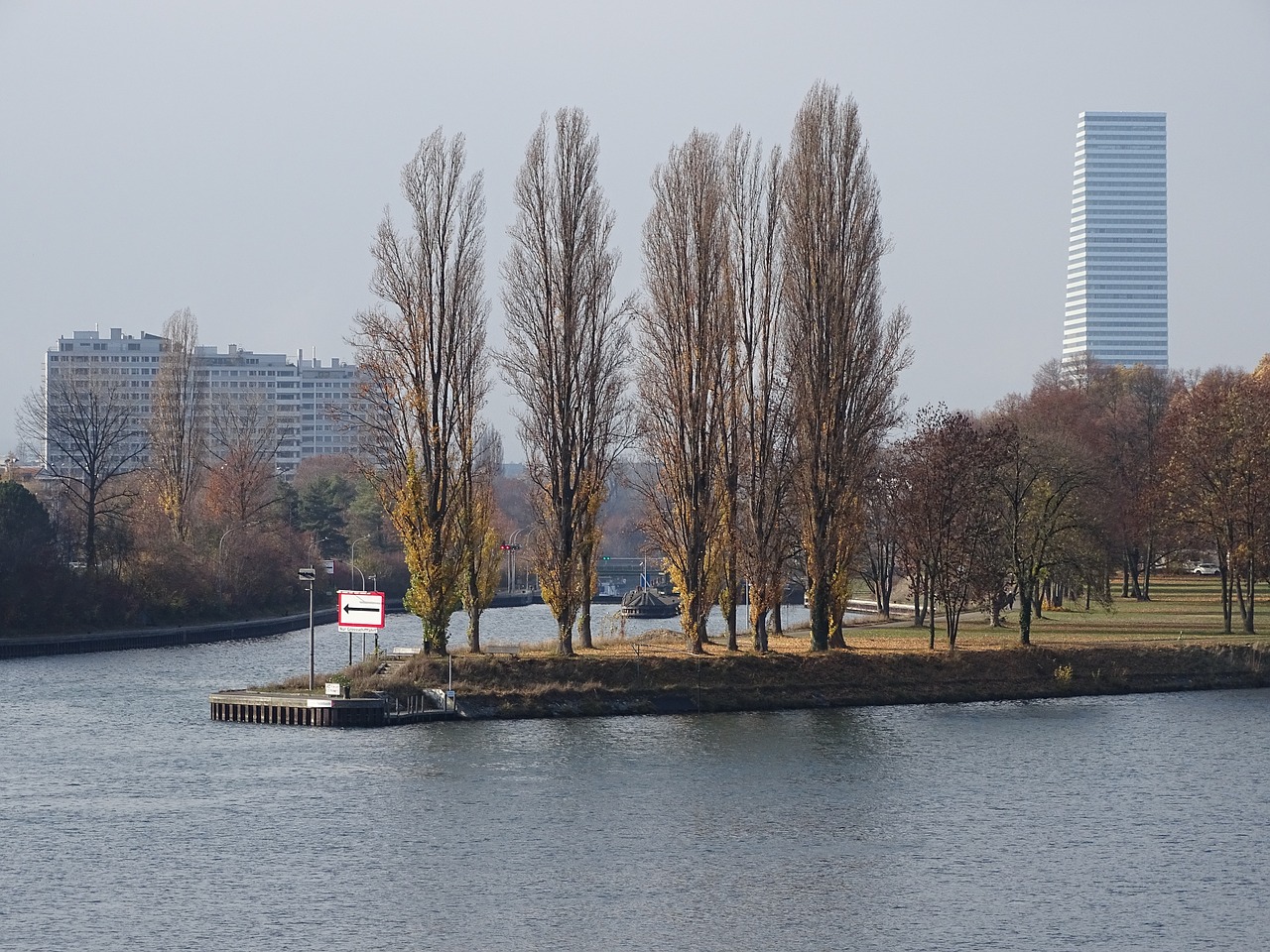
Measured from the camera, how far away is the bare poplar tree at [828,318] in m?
56.8

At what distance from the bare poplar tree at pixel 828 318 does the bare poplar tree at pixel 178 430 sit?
5397cm

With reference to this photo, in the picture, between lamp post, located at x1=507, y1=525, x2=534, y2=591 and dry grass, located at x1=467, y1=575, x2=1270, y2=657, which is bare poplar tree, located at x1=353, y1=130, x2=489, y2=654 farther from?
lamp post, located at x1=507, y1=525, x2=534, y2=591

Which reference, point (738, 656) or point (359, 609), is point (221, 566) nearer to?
point (359, 609)

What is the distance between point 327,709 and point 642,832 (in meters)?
16.8

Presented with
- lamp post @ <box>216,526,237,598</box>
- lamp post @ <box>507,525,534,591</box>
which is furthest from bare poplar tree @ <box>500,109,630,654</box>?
lamp post @ <box>507,525,534,591</box>

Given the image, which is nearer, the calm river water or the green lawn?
the calm river water

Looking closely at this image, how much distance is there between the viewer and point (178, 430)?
4016 inches

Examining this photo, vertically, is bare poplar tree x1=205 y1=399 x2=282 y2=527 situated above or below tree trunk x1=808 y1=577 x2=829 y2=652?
above

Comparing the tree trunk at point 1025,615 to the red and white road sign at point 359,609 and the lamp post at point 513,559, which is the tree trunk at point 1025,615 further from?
the lamp post at point 513,559

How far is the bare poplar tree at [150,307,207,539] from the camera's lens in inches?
3974

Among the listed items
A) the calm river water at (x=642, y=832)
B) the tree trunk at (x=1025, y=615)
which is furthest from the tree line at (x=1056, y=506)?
the calm river water at (x=642, y=832)

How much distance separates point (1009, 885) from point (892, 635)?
1478 inches

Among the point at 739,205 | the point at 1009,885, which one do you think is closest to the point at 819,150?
the point at 739,205

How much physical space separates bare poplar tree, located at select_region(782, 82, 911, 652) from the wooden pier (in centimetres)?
1538
